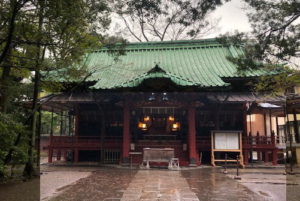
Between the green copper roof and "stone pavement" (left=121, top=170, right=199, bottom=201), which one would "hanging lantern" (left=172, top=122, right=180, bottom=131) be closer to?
the green copper roof

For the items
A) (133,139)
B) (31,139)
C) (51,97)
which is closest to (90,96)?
(51,97)

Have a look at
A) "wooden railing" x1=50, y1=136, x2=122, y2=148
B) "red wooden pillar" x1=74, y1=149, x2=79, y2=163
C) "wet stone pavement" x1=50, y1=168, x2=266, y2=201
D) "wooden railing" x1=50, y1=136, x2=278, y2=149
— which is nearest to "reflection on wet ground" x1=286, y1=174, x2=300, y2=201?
"wet stone pavement" x1=50, y1=168, x2=266, y2=201

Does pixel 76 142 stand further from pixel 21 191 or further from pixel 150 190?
pixel 150 190

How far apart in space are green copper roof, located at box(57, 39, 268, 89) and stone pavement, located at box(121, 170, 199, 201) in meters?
6.35

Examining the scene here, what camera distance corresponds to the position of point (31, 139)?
11.1 m

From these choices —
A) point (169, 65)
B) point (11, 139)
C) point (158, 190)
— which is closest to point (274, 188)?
point (158, 190)

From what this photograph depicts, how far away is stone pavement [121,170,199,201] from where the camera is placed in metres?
7.65

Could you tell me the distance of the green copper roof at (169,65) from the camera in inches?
611

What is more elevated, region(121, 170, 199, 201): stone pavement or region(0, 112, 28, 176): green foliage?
region(0, 112, 28, 176): green foliage

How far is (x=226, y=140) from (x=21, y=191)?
11.4m

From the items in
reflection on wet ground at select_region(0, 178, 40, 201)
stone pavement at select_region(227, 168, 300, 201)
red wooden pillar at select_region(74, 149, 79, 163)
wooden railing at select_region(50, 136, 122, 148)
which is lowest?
reflection on wet ground at select_region(0, 178, 40, 201)

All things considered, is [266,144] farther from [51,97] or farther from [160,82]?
[51,97]

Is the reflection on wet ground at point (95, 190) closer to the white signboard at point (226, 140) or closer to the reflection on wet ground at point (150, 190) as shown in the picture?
the reflection on wet ground at point (150, 190)

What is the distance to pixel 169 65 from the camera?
1988 cm
